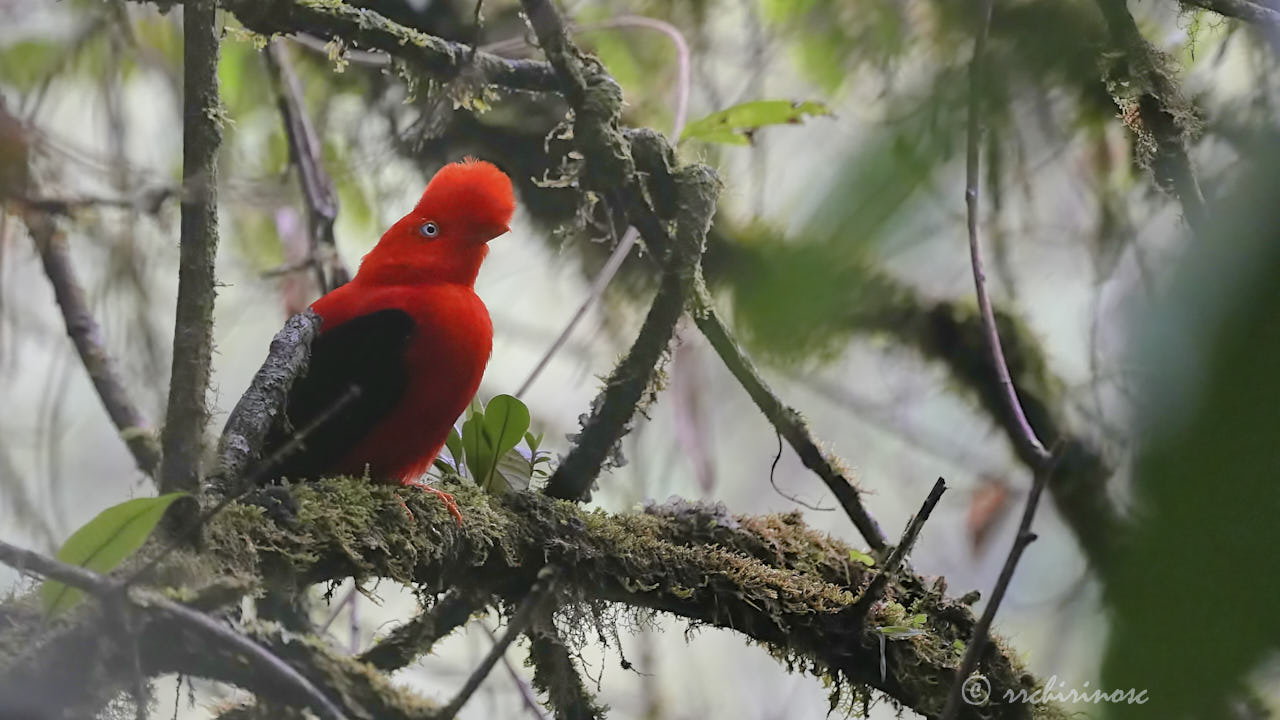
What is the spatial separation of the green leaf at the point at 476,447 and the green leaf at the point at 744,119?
730mm

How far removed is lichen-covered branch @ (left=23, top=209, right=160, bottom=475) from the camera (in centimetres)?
239

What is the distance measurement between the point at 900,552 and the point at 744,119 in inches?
41.6

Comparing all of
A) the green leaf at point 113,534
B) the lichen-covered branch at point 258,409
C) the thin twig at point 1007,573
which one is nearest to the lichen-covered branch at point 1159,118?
the thin twig at point 1007,573

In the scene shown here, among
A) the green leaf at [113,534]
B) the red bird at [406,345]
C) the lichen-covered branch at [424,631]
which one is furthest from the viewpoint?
the red bird at [406,345]

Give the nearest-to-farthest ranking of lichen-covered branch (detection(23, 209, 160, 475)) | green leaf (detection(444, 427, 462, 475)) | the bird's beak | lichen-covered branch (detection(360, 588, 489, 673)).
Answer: lichen-covered branch (detection(360, 588, 489, 673))
green leaf (detection(444, 427, 462, 475))
the bird's beak
lichen-covered branch (detection(23, 209, 160, 475))

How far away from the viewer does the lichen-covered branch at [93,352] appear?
7.83ft

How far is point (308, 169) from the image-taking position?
8.11 ft

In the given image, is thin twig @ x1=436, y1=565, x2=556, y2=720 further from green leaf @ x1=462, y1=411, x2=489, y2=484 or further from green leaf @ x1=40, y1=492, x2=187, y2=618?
green leaf @ x1=462, y1=411, x2=489, y2=484

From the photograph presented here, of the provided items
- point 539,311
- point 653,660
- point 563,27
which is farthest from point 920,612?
point 539,311

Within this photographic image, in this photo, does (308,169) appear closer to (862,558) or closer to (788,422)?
(788,422)

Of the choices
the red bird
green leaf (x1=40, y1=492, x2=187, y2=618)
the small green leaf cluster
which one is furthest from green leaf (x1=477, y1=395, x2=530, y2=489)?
green leaf (x1=40, y1=492, x2=187, y2=618)

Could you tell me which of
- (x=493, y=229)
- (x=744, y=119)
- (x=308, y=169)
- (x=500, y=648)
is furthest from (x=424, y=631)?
(x=308, y=169)

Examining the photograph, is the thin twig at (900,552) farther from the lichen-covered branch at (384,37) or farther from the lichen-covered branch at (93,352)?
the lichen-covered branch at (93,352)

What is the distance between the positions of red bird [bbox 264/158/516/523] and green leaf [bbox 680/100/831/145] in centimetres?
41
